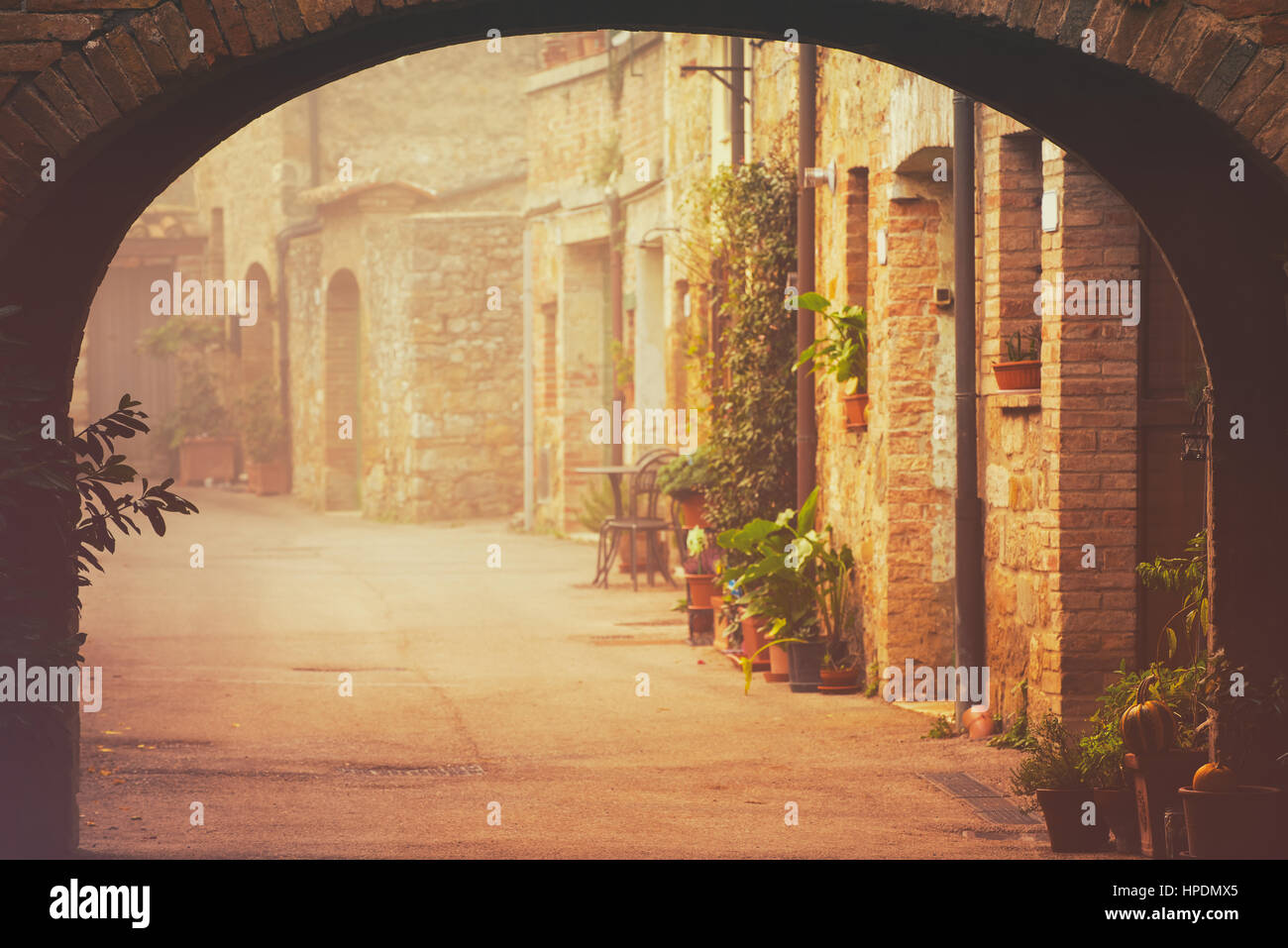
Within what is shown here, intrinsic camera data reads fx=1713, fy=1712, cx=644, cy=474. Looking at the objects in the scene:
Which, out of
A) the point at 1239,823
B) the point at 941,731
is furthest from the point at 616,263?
the point at 1239,823

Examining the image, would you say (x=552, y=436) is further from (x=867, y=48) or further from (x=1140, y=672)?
(x=867, y=48)

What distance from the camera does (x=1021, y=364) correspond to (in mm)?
7211

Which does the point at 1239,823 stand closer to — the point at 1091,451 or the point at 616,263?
the point at 1091,451

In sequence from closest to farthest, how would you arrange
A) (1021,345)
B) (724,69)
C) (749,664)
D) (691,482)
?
1. (1021,345)
2. (749,664)
3. (691,482)
4. (724,69)

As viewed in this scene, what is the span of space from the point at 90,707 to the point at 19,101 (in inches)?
190

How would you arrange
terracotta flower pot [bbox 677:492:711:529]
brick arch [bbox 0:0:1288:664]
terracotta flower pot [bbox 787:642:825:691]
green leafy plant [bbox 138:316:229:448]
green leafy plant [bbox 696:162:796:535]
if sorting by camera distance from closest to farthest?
brick arch [bbox 0:0:1288:664], terracotta flower pot [bbox 787:642:825:691], green leafy plant [bbox 696:162:796:535], terracotta flower pot [bbox 677:492:711:529], green leafy plant [bbox 138:316:229:448]

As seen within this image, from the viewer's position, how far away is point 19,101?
167 inches

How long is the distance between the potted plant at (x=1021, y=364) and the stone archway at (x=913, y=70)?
202 cm

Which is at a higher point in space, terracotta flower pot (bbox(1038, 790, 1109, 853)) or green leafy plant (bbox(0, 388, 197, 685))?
green leafy plant (bbox(0, 388, 197, 685))

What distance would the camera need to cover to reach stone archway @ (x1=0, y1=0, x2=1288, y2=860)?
423 cm

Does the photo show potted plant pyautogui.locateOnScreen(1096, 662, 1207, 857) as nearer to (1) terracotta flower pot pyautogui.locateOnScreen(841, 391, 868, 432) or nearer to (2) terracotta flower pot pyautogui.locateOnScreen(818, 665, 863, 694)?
(2) terracotta flower pot pyautogui.locateOnScreen(818, 665, 863, 694)

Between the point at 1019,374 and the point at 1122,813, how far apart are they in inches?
92.0

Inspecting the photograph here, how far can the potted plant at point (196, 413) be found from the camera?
26234 mm

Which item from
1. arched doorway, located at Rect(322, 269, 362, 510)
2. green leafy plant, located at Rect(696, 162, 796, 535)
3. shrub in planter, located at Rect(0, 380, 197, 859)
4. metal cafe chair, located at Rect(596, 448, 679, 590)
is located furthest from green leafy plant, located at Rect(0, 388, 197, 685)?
arched doorway, located at Rect(322, 269, 362, 510)
